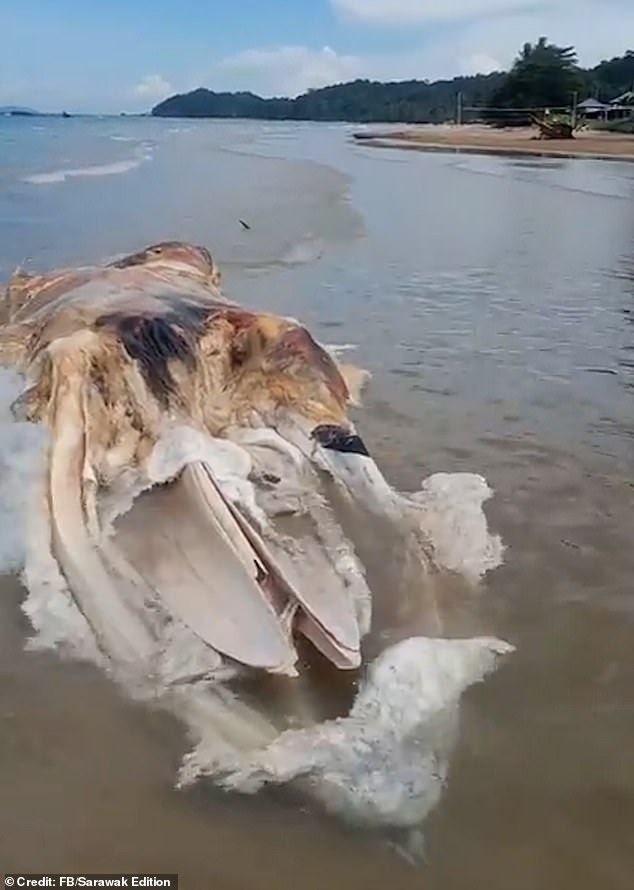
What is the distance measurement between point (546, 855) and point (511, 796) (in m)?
0.19

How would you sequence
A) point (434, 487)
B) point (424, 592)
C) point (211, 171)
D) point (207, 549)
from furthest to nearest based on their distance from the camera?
1. point (211, 171)
2. point (434, 487)
3. point (424, 592)
4. point (207, 549)

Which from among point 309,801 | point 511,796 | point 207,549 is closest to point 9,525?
point 207,549

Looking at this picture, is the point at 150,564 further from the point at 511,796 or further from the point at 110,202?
the point at 110,202

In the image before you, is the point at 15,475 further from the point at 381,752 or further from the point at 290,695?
the point at 381,752

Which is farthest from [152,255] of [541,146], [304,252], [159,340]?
[541,146]

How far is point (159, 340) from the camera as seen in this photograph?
433 centimetres

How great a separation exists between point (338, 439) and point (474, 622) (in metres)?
1.10

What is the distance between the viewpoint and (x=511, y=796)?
2.52 meters

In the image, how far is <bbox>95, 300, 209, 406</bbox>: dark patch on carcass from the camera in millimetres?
4211

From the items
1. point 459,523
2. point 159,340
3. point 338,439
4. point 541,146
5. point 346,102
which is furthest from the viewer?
point 346,102

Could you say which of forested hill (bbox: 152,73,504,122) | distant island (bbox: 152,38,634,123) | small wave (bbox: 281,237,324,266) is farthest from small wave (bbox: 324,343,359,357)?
forested hill (bbox: 152,73,504,122)

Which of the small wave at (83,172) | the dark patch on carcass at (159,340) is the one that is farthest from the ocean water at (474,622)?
the small wave at (83,172)

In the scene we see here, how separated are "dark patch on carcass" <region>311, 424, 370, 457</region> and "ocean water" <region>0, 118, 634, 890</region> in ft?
1.54

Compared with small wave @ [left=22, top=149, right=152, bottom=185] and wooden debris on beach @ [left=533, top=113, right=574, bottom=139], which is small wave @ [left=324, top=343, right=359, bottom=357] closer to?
small wave @ [left=22, top=149, right=152, bottom=185]
